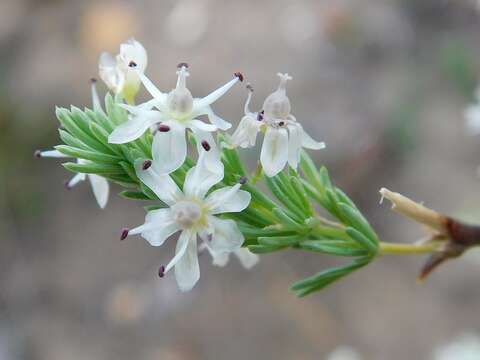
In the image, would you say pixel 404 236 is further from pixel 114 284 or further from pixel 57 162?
pixel 57 162

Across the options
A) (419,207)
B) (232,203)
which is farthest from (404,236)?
(232,203)

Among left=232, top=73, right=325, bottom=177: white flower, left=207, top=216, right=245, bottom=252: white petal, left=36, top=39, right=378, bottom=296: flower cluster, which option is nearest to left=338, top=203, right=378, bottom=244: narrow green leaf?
left=36, top=39, right=378, bottom=296: flower cluster

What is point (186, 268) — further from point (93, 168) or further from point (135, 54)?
point (135, 54)

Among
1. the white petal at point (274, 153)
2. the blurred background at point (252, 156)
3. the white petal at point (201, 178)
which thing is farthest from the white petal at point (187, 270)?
the blurred background at point (252, 156)

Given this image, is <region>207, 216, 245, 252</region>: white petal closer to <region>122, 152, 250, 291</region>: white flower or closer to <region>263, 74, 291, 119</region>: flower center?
<region>122, 152, 250, 291</region>: white flower

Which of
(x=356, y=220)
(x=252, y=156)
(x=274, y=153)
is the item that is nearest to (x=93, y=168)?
(x=274, y=153)

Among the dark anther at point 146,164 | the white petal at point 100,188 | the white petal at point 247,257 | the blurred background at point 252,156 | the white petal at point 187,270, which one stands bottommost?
the blurred background at point 252,156

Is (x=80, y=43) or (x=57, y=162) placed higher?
(x=80, y=43)

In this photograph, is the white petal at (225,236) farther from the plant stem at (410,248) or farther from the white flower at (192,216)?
the plant stem at (410,248)

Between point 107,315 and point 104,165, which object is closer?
point 104,165
